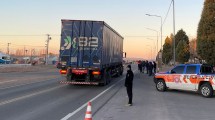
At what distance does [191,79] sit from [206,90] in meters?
1.09

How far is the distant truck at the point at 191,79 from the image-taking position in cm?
1825

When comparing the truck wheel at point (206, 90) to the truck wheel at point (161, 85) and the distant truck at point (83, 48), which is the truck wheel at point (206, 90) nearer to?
the truck wheel at point (161, 85)

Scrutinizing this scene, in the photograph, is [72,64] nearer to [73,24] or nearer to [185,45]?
[73,24]

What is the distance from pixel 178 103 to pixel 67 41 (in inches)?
360

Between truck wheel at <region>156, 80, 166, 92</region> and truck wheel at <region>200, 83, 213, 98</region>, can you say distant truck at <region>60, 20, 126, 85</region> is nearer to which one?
truck wheel at <region>156, 80, 166, 92</region>

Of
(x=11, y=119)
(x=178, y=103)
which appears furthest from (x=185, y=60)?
(x=11, y=119)

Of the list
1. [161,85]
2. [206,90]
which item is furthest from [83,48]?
[206,90]

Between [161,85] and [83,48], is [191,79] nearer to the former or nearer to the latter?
[161,85]

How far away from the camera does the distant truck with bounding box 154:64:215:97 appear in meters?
18.2

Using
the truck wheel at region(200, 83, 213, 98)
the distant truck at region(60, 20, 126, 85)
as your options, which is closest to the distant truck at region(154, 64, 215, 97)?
the truck wheel at region(200, 83, 213, 98)

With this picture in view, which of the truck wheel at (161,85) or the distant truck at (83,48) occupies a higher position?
the distant truck at (83,48)

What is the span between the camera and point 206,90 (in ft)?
60.0

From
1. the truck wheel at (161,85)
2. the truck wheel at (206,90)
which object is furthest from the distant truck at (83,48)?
the truck wheel at (206,90)

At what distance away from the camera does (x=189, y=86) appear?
1923cm
